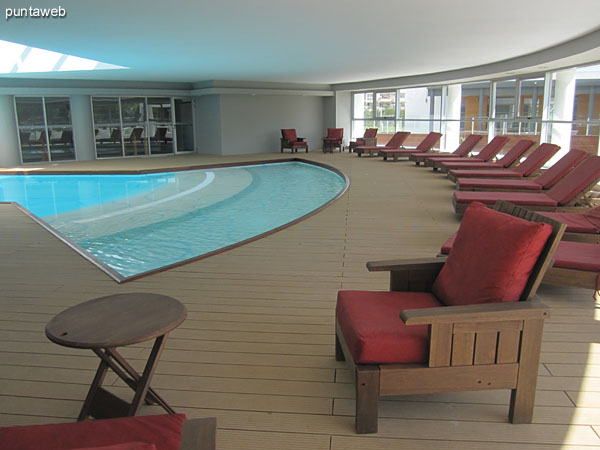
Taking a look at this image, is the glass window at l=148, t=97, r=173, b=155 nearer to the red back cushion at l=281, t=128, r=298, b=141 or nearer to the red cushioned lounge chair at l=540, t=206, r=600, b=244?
the red back cushion at l=281, t=128, r=298, b=141

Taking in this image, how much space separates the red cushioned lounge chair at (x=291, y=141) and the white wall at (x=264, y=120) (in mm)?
710

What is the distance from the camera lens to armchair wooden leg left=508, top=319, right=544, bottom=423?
2029mm

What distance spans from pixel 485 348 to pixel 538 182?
552cm

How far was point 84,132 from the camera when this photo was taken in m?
15.3

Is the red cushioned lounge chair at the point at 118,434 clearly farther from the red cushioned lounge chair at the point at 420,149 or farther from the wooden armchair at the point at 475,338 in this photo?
the red cushioned lounge chair at the point at 420,149

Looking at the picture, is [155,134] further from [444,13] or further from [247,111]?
[444,13]

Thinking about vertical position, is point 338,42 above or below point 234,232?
above

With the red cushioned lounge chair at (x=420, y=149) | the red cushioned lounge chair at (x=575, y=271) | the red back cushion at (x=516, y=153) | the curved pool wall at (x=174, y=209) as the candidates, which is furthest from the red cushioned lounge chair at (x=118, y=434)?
the red cushioned lounge chair at (x=420, y=149)

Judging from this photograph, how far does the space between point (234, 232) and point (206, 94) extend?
1031 centimetres

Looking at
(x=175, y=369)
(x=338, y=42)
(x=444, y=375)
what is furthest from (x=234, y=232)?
(x=444, y=375)

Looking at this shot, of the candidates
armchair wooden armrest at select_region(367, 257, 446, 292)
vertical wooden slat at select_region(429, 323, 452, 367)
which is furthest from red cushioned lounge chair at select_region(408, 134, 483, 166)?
vertical wooden slat at select_region(429, 323, 452, 367)

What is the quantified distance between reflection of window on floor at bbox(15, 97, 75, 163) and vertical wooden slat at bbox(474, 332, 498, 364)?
1511 centimetres

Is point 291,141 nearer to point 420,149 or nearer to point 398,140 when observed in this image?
point 398,140

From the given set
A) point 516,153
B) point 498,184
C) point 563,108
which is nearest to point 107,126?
point 516,153
